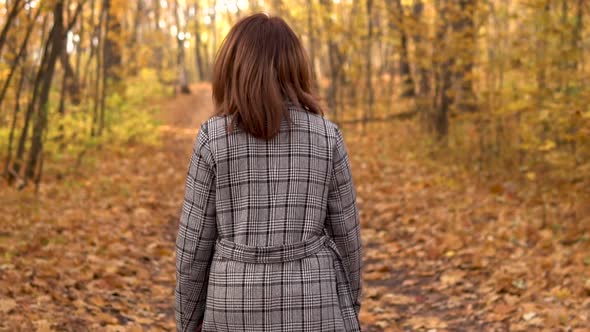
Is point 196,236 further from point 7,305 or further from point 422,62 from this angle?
point 422,62

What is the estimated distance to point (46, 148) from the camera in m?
11.7

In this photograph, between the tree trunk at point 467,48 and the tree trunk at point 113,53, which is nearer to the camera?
the tree trunk at point 467,48

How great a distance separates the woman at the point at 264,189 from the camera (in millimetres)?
2385

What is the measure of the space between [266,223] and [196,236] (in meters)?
0.29

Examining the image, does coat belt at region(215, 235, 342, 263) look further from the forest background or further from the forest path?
the forest path

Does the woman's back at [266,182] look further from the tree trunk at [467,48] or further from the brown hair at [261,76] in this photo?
the tree trunk at [467,48]

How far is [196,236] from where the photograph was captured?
2504 mm

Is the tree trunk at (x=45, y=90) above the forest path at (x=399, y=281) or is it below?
above

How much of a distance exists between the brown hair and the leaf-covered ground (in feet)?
9.79

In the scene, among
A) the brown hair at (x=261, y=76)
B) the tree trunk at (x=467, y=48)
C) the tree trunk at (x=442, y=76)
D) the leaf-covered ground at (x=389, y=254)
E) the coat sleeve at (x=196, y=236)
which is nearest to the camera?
the brown hair at (x=261, y=76)

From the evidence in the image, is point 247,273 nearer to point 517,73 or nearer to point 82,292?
point 82,292

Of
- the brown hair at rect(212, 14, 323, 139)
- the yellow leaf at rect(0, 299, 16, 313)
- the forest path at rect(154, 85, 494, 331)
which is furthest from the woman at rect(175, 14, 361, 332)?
the forest path at rect(154, 85, 494, 331)

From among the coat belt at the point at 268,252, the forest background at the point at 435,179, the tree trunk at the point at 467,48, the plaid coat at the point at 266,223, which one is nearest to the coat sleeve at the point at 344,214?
the plaid coat at the point at 266,223

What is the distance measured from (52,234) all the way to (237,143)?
18.8 feet
